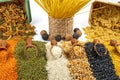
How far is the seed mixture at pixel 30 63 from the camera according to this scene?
1.25 meters

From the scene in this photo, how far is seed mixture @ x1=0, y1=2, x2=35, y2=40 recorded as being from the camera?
1.65 meters

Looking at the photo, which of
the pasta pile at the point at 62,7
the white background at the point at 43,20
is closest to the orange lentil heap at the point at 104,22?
the white background at the point at 43,20

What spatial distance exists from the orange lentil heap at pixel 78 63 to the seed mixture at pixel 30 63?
0.31 feet

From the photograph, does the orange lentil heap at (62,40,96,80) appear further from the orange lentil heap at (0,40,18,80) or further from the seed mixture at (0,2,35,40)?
the seed mixture at (0,2,35,40)

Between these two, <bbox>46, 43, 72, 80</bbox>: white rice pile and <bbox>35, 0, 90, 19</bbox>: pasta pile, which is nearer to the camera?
<bbox>46, 43, 72, 80</bbox>: white rice pile

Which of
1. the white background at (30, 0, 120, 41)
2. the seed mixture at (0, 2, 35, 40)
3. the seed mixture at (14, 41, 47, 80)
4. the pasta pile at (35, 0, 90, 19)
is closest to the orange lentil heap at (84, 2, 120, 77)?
the white background at (30, 0, 120, 41)

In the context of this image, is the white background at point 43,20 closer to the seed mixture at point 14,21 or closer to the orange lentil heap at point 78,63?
the seed mixture at point 14,21

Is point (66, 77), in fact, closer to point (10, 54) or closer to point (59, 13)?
point (10, 54)

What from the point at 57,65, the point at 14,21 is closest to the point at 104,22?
the point at 14,21

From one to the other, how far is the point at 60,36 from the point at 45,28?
0.15m

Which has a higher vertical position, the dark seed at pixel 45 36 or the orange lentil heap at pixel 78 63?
the dark seed at pixel 45 36

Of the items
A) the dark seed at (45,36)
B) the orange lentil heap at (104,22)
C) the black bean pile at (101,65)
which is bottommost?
the black bean pile at (101,65)

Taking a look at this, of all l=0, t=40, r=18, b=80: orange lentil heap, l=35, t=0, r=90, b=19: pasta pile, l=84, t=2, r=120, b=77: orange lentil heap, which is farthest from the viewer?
l=84, t=2, r=120, b=77: orange lentil heap

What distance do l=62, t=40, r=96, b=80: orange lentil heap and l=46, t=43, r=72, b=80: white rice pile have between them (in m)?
0.02
